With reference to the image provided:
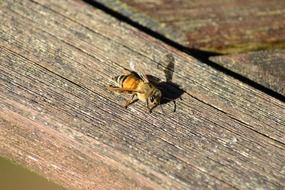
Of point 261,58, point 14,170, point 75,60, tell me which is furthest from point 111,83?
point 14,170

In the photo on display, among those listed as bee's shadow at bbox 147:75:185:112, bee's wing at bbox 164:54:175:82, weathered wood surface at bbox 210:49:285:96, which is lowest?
bee's shadow at bbox 147:75:185:112

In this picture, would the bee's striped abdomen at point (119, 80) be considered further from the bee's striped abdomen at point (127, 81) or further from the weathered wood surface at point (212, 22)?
the weathered wood surface at point (212, 22)

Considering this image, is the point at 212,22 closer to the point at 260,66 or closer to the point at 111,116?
the point at 260,66

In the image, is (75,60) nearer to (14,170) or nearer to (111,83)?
(111,83)

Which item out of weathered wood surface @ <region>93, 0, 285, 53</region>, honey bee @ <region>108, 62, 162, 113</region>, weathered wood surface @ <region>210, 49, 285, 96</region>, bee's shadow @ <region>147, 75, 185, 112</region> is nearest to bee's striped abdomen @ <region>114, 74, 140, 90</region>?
honey bee @ <region>108, 62, 162, 113</region>

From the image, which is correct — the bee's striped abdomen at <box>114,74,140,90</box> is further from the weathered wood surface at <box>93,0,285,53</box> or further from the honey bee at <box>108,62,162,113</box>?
the weathered wood surface at <box>93,0,285,53</box>

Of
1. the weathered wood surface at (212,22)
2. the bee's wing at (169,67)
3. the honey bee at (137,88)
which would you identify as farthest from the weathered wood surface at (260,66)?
the honey bee at (137,88)
